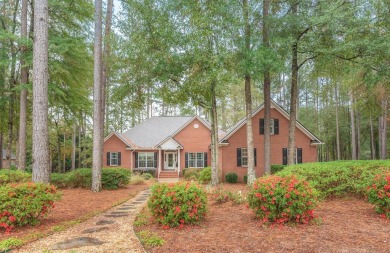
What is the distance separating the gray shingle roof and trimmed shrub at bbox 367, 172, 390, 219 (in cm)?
1899

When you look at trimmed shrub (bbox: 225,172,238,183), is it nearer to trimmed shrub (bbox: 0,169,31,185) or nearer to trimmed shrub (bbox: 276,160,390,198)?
trimmed shrub (bbox: 276,160,390,198)

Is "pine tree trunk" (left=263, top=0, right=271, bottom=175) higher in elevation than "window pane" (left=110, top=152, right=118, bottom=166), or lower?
higher

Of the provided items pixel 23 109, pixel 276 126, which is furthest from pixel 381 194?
pixel 23 109

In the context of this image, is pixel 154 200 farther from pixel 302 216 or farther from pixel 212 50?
pixel 212 50

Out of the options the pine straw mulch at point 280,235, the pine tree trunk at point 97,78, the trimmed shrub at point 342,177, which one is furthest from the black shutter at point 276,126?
the pine straw mulch at point 280,235

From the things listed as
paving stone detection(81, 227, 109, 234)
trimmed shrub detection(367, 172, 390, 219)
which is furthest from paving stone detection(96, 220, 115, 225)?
trimmed shrub detection(367, 172, 390, 219)

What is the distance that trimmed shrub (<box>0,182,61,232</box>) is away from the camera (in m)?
5.87

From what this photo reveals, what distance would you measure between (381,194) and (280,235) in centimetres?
330

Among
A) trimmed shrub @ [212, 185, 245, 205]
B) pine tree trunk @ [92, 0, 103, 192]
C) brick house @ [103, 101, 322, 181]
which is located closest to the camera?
trimmed shrub @ [212, 185, 245, 205]

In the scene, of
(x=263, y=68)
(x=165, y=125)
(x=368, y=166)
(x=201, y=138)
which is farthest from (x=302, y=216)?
(x=165, y=125)

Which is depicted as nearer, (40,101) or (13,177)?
(40,101)

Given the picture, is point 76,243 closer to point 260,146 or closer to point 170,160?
point 260,146

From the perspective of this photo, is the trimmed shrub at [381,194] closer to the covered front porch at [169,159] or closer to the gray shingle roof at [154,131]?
the covered front porch at [169,159]

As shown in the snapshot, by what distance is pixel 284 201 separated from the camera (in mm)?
5895
